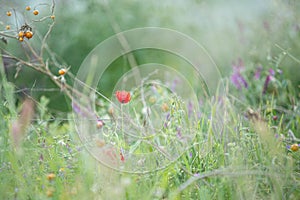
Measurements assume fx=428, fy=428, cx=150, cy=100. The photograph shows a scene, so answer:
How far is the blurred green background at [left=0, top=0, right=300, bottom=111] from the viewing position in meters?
3.17

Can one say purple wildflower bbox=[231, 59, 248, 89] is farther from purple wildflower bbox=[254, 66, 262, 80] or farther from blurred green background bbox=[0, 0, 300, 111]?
blurred green background bbox=[0, 0, 300, 111]

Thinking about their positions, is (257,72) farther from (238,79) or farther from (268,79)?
(268,79)

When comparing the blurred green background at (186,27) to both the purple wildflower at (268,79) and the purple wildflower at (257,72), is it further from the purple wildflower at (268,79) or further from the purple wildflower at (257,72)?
the purple wildflower at (268,79)

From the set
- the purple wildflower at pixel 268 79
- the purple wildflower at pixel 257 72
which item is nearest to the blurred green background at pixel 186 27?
the purple wildflower at pixel 257 72

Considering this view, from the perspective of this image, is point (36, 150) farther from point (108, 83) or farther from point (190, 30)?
point (190, 30)

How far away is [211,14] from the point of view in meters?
4.32

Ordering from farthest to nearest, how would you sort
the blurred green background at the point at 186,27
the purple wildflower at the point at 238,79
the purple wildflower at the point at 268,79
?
the blurred green background at the point at 186,27 → the purple wildflower at the point at 238,79 → the purple wildflower at the point at 268,79

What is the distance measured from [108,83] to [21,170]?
2.18 metres

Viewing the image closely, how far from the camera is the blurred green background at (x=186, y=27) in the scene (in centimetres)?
317

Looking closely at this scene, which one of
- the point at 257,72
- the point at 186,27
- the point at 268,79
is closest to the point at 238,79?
the point at 257,72

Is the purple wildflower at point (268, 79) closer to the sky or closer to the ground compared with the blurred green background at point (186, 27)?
closer to the ground

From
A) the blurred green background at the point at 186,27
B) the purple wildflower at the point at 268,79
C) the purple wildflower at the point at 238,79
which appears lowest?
the purple wildflower at the point at 268,79

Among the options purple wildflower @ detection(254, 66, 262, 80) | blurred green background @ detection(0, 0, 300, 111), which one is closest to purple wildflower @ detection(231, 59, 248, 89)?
purple wildflower @ detection(254, 66, 262, 80)

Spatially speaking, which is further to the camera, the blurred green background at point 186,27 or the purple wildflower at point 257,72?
the blurred green background at point 186,27
